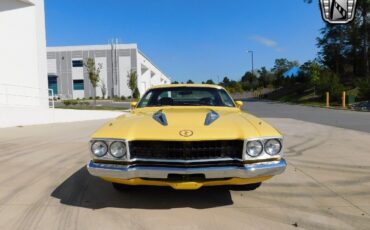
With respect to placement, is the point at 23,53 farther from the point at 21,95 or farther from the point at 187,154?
the point at 187,154

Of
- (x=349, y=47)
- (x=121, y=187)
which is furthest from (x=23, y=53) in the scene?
(x=349, y=47)

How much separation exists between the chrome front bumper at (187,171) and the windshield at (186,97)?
79.0 inches

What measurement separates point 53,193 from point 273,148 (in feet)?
9.83

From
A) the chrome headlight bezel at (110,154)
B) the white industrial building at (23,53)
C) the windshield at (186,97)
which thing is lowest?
the chrome headlight bezel at (110,154)

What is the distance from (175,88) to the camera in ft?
19.6

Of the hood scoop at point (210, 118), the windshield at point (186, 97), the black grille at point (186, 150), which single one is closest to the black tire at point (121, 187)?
the black grille at point (186, 150)

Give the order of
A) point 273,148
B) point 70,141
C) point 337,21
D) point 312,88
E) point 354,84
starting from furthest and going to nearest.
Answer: point 312,88 < point 354,84 < point 70,141 < point 337,21 < point 273,148

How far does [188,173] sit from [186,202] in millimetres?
810

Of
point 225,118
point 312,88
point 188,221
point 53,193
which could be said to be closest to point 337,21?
point 225,118

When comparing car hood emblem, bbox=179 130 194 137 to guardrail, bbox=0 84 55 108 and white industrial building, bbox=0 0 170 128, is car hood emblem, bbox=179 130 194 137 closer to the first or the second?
white industrial building, bbox=0 0 170 128

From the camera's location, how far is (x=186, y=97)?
231 inches

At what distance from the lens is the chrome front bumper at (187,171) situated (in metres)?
3.51

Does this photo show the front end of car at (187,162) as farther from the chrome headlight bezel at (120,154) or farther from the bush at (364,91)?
the bush at (364,91)

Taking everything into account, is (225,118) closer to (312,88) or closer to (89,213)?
(89,213)
